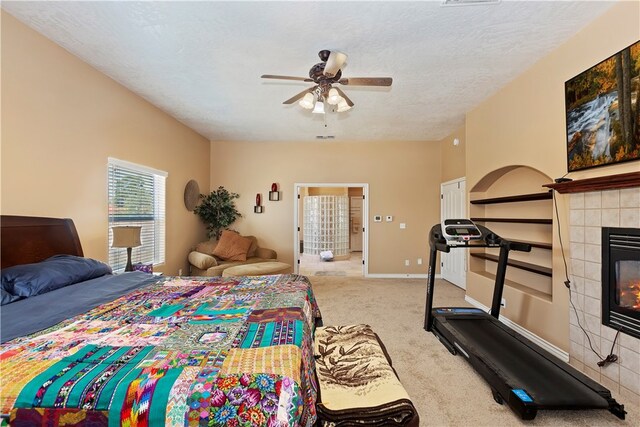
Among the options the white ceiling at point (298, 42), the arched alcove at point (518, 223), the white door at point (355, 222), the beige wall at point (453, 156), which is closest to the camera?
the white ceiling at point (298, 42)

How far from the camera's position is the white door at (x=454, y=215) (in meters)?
4.91

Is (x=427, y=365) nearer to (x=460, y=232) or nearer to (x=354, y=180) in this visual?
(x=460, y=232)

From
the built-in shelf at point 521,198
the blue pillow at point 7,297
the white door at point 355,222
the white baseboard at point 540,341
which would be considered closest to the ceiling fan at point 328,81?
the built-in shelf at point 521,198

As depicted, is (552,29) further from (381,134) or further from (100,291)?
(100,291)

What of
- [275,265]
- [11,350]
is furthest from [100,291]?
[275,265]

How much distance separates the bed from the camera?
0.99 meters

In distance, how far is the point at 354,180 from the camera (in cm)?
589

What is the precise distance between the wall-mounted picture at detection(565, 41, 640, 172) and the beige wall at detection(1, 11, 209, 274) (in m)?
4.59

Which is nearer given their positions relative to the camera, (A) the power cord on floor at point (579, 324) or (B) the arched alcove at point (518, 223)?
(A) the power cord on floor at point (579, 324)

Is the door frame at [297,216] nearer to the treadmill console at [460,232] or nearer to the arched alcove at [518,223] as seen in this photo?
the arched alcove at [518,223]

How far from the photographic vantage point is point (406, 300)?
14.1 ft

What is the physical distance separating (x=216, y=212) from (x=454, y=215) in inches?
181

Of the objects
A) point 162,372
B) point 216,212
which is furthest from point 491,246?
point 216,212

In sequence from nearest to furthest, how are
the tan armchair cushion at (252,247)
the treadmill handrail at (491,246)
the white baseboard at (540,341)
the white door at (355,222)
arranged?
the white baseboard at (540,341)
the treadmill handrail at (491,246)
the tan armchair cushion at (252,247)
the white door at (355,222)
